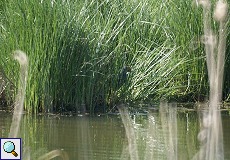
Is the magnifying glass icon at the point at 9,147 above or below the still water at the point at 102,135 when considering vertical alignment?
below

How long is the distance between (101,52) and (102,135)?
58.6 inches

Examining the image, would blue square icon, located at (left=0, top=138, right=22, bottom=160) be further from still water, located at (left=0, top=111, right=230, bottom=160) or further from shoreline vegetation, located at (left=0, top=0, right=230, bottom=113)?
shoreline vegetation, located at (left=0, top=0, right=230, bottom=113)

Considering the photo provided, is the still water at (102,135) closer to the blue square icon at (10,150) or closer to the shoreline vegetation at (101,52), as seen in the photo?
the shoreline vegetation at (101,52)

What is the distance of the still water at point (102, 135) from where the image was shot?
519 centimetres

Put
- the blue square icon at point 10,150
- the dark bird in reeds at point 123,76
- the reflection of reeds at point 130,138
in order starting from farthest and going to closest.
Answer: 1. the dark bird in reeds at point 123,76
2. the blue square icon at point 10,150
3. the reflection of reeds at point 130,138

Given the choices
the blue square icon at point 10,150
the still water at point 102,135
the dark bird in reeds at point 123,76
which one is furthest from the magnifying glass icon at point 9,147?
the dark bird in reeds at point 123,76

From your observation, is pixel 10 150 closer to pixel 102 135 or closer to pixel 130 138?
pixel 130 138

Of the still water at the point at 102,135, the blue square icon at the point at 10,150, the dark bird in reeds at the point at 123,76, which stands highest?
the dark bird in reeds at the point at 123,76

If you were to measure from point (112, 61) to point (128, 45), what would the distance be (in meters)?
0.48

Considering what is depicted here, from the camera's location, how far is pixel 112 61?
7.41 meters

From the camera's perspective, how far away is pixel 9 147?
12.3ft

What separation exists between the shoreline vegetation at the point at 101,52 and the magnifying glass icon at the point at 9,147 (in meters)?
3.05

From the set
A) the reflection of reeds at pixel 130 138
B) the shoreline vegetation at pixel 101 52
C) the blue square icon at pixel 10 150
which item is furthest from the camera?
the shoreline vegetation at pixel 101 52

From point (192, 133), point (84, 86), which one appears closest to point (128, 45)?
point (84, 86)
